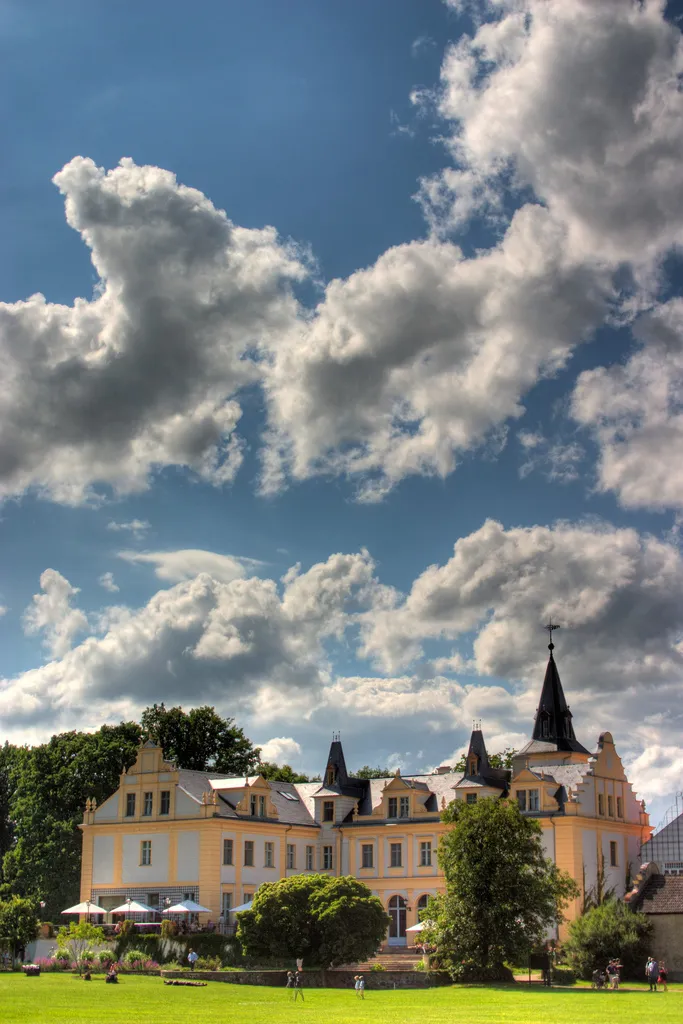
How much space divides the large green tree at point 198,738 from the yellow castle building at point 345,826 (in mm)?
12228

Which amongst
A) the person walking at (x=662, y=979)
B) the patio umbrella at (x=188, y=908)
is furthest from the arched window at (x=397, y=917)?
the person walking at (x=662, y=979)

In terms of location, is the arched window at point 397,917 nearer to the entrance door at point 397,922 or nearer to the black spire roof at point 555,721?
the entrance door at point 397,922

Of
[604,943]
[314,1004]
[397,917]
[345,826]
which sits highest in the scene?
[345,826]

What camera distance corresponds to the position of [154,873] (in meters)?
63.6

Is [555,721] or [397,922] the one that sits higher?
[555,721]

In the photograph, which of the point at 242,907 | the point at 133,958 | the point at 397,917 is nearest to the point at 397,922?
the point at 397,917

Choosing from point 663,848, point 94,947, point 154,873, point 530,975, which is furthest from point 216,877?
point 663,848

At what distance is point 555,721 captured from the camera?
69938 mm

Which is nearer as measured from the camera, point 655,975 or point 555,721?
point 655,975

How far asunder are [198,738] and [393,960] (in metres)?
28.9

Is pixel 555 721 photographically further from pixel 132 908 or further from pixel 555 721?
pixel 132 908

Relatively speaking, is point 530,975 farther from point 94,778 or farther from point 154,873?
point 94,778

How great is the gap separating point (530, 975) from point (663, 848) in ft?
51.9

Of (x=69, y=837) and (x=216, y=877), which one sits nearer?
(x=216, y=877)
